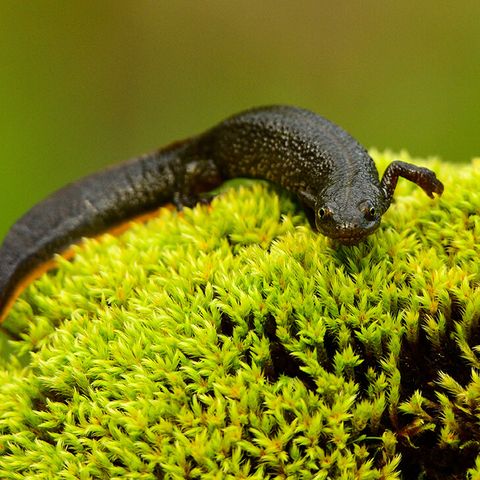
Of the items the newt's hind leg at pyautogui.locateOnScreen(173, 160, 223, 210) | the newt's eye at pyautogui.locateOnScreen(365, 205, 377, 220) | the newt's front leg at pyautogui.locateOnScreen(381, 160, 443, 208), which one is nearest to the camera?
the newt's eye at pyautogui.locateOnScreen(365, 205, 377, 220)

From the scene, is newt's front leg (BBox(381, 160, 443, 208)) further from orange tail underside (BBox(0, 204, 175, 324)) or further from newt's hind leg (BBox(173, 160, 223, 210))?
orange tail underside (BBox(0, 204, 175, 324))

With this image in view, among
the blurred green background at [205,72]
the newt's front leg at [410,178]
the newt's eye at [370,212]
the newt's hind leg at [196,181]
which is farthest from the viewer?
the blurred green background at [205,72]

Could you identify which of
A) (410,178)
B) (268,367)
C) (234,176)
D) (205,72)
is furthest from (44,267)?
(205,72)

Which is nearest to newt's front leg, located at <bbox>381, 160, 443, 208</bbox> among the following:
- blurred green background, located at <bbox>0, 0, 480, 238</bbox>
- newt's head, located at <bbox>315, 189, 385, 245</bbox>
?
newt's head, located at <bbox>315, 189, 385, 245</bbox>

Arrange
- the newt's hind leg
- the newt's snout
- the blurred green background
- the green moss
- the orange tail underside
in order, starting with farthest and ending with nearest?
the blurred green background → the newt's hind leg → the orange tail underside → the newt's snout → the green moss

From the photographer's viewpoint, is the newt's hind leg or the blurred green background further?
the blurred green background

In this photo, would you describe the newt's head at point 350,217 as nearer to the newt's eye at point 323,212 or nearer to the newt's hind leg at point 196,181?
the newt's eye at point 323,212

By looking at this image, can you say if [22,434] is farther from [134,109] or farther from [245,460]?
[134,109]

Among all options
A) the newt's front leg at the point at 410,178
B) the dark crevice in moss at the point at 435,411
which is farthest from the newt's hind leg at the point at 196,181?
the dark crevice in moss at the point at 435,411
